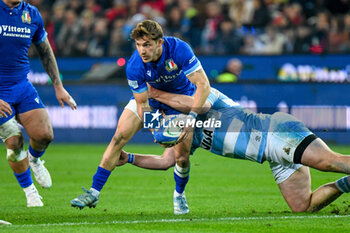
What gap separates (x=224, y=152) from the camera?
24.1 ft

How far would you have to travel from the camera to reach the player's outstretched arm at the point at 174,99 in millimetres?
7949

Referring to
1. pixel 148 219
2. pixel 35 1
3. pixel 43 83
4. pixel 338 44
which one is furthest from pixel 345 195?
pixel 35 1

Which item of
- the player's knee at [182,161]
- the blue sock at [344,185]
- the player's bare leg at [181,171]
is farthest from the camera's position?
the player's knee at [182,161]

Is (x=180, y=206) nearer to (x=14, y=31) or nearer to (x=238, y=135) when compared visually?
(x=238, y=135)

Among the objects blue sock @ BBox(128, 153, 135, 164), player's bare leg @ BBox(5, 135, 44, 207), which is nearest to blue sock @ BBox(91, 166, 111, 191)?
blue sock @ BBox(128, 153, 135, 164)

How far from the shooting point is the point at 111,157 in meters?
7.54

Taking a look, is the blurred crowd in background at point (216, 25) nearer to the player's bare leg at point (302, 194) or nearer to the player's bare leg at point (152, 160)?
the player's bare leg at point (152, 160)

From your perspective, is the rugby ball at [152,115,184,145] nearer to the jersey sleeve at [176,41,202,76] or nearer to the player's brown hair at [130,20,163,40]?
the jersey sleeve at [176,41,202,76]

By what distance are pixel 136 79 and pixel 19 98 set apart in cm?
167

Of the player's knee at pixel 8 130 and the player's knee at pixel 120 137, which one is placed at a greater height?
the player's knee at pixel 120 137


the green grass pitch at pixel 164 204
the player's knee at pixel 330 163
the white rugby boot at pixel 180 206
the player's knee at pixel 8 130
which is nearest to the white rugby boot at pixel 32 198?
the green grass pitch at pixel 164 204

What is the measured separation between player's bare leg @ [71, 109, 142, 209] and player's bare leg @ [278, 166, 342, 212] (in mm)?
1834

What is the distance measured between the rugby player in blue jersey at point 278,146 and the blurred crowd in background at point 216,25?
1072 centimetres

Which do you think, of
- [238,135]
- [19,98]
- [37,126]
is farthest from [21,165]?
[238,135]
